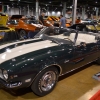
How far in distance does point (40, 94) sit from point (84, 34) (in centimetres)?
260

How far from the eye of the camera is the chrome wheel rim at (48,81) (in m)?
2.87

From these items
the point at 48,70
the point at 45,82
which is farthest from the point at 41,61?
the point at 45,82

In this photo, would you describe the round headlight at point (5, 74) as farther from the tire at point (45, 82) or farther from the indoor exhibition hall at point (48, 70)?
the tire at point (45, 82)

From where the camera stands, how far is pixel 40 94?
2869 mm

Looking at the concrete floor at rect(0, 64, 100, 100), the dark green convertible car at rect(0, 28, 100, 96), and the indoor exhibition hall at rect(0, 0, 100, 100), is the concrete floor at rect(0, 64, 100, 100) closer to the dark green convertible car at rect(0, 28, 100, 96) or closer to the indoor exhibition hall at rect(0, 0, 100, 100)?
the indoor exhibition hall at rect(0, 0, 100, 100)

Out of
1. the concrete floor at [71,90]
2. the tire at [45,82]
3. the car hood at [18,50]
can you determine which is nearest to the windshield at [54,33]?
the car hood at [18,50]

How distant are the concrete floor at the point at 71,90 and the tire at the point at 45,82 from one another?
115mm

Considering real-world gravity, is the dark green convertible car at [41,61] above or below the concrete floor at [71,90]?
above

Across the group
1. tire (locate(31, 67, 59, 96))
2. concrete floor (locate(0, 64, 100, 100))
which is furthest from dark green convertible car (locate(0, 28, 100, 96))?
concrete floor (locate(0, 64, 100, 100))

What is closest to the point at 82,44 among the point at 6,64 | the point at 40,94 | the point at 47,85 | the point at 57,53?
the point at 57,53

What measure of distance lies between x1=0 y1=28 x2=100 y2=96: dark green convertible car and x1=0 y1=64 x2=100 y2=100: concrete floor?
188mm

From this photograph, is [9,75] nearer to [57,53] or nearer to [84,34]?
[57,53]

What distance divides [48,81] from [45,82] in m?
0.08

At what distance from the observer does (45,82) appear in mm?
2928
